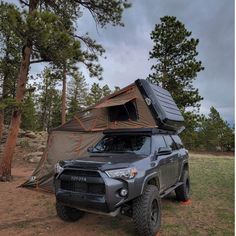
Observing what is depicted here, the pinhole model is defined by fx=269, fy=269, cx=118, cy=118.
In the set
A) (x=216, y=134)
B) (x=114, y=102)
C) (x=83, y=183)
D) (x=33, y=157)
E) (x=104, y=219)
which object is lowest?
(x=104, y=219)

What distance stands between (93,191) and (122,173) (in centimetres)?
57

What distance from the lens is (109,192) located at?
A: 14.0ft

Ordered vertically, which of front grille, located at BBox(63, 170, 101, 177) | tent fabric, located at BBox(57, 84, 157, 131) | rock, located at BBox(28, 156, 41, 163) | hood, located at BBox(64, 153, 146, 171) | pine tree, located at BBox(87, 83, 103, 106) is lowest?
rock, located at BBox(28, 156, 41, 163)

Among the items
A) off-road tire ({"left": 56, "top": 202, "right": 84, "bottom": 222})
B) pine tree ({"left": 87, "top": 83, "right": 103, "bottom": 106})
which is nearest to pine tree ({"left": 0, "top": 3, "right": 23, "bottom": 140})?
off-road tire ({"left": 56, "top": 202, "right": 84, "bottom": 222})

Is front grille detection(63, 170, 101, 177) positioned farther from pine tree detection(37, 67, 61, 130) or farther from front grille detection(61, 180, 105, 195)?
pine tree detection(37, 67, 61, 130)

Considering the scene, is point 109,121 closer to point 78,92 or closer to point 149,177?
point 149,177

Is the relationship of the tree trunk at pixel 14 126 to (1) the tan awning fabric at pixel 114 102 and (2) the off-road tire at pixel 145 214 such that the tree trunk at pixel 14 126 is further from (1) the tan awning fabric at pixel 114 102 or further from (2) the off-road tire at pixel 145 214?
(2) the off-road tire at pixel 145 214

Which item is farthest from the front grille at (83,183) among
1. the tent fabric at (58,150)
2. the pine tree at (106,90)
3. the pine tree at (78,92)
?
the pine tree at (78,92)

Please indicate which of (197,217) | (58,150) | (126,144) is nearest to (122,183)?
(126,144)

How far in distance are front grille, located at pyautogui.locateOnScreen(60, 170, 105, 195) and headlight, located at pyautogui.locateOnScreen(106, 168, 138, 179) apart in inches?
7.4

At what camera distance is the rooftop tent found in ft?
23.4

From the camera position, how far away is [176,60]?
25188 mm

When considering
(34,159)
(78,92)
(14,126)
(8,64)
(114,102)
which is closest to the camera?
(114,102)

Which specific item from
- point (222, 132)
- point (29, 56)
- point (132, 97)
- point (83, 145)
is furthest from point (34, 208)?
point (222, 132)
